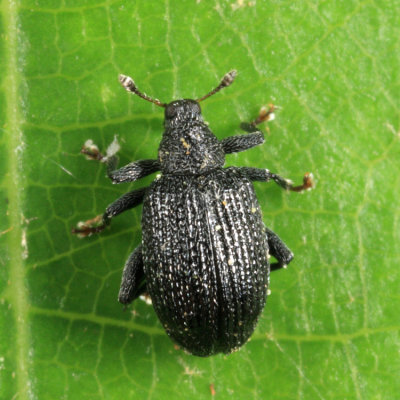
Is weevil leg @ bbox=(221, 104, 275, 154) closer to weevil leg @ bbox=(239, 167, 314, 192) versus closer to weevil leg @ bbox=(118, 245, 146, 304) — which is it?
weevil leg @ bbox=(239, 167, 314, 192)

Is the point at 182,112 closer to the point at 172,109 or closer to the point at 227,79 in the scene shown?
the point at 172,109

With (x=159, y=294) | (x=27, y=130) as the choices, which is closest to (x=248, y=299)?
(x=159, y=294)

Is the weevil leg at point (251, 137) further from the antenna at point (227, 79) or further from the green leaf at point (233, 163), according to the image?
the antenna at point (227, 79)

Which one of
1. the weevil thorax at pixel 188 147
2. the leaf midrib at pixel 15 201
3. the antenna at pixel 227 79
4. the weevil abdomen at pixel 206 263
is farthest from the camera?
the weevil thorax at pixel 188 147

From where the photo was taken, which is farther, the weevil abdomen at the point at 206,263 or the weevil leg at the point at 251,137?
the weevil leg at the point at 251,137

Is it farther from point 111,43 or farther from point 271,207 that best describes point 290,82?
point 111,43

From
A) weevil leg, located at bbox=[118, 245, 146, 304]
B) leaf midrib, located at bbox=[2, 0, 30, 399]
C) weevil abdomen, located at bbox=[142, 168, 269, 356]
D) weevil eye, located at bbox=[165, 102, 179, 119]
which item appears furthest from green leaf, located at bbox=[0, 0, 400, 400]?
weevil abdomen, located at bbox=[142, 168, 269, 356]

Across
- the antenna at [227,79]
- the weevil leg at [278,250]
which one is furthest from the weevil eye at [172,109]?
the weevil leg at [278,250]
